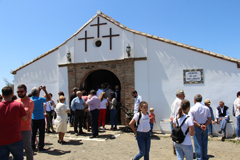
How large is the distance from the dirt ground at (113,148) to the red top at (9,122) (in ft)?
6.85

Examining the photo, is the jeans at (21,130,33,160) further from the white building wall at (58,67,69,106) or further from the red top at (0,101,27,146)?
the white building wall at (58,67,69,106)

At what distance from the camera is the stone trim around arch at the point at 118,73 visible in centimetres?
880

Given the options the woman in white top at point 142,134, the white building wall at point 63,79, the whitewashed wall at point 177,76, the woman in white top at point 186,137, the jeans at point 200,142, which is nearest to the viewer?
the woman in white top at point 186,137

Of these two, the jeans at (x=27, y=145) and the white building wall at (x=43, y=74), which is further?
the white building wall at (x=43, y=74)

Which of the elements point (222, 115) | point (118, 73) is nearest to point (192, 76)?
point (222, 115)

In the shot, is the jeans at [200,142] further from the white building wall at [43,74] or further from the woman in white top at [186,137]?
the white building wall at [43,74]

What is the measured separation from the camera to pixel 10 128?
3.13m

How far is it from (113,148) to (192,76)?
451 centimetres

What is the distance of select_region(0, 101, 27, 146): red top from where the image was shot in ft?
10.1

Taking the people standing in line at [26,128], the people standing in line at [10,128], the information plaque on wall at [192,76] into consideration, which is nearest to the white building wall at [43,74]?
the people standing in line at [26,128]

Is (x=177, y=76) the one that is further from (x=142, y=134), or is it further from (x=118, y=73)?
(x=142, y=134)

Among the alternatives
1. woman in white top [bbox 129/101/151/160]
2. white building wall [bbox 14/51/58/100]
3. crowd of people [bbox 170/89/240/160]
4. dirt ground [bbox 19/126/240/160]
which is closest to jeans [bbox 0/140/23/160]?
dirt ground [bbox 19/126/240/160]

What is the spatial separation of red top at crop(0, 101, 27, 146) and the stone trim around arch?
5.93 metres

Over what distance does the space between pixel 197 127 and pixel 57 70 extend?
8.06 metres
